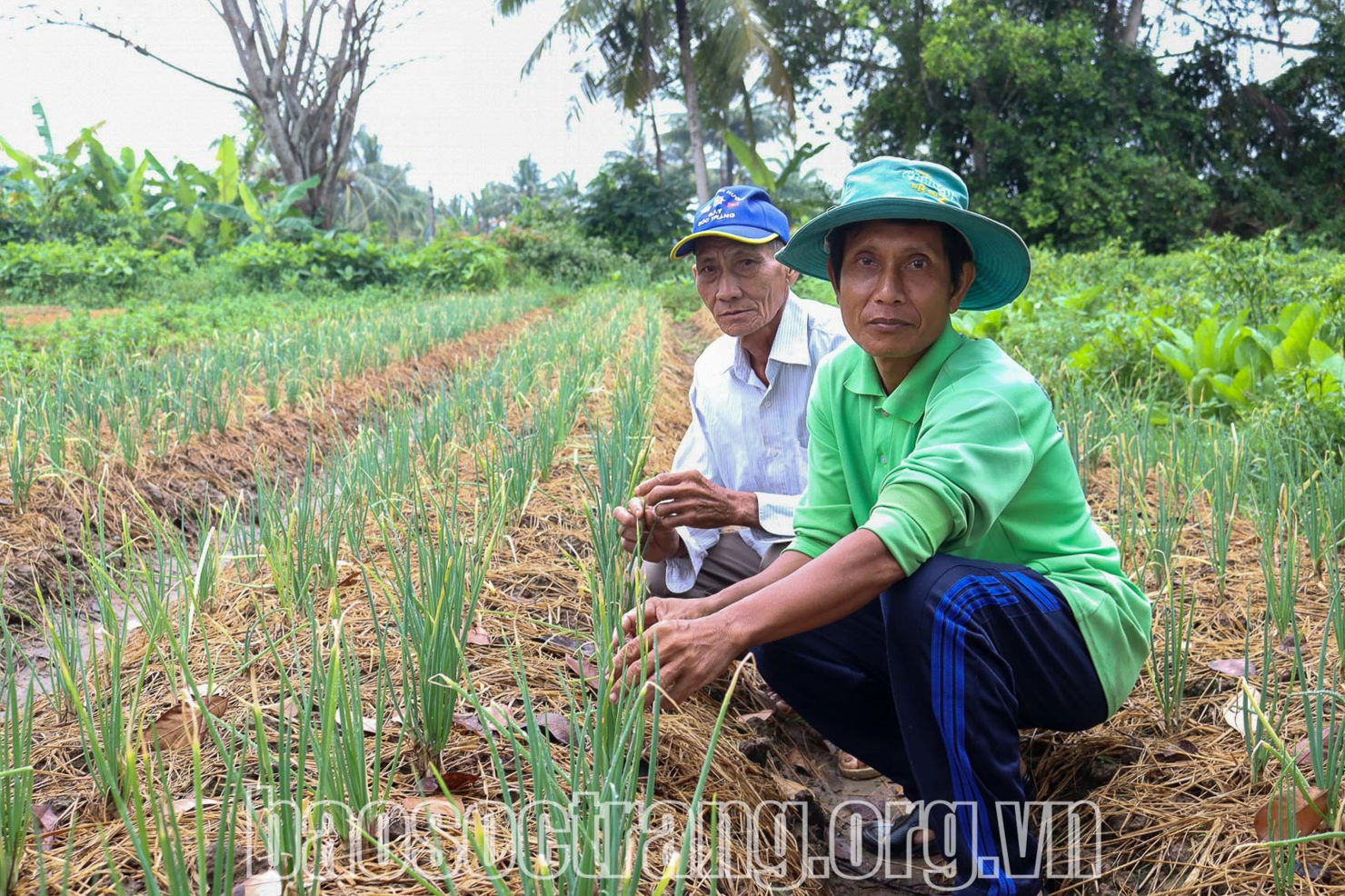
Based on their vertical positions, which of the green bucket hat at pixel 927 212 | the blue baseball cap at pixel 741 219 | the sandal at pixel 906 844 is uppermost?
the blue baseball cap at pixel 741 219

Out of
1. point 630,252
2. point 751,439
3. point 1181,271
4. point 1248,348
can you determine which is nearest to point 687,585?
point 751,439

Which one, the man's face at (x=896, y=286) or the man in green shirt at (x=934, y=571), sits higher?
the man's face at (x=896, y=286)

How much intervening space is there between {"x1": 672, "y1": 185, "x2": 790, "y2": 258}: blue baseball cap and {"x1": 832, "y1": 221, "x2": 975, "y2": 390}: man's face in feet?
2.20

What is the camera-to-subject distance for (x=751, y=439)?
228 cm

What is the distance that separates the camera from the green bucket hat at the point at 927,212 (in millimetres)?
1438

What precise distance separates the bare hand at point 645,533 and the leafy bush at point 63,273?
412 inches

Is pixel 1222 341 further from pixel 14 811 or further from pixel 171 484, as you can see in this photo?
pixel 14 811

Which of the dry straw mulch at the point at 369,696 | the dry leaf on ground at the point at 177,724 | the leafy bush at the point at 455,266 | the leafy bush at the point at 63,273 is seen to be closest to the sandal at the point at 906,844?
the dry straw mulch at the point at 369,696

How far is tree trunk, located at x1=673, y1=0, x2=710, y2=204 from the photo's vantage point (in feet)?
53.2

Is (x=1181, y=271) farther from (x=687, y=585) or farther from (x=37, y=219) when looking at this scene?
(x=37, y=219)

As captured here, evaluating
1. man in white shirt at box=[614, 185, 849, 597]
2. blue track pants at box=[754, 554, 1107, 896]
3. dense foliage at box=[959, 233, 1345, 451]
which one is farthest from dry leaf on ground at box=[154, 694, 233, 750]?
dense foliage at box=[959, 233, 1345, 451]

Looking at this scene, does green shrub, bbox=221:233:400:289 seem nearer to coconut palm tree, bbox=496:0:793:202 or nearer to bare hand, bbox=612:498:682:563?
coconut palm tree, bbox=496:0:793:202

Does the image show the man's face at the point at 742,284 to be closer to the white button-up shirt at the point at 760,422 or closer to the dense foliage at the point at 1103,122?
the white button-up shirt at the point at 760,422

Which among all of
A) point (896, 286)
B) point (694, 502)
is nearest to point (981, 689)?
point (896, 286)
